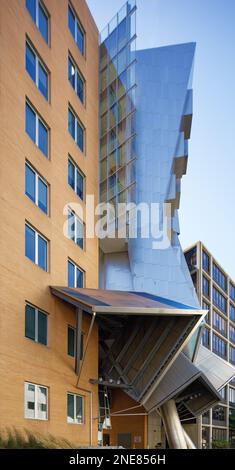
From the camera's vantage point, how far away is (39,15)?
2716 centimetres

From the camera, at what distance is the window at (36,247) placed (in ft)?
78.8

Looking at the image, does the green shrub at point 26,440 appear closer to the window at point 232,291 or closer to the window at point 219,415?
the window at point 219,415

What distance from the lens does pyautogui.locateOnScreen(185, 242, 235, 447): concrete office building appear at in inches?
3477

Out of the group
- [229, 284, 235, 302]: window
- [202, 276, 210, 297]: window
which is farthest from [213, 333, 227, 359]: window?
[229, 284, 235, 302]: window

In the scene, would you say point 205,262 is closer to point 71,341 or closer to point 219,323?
point 219,323

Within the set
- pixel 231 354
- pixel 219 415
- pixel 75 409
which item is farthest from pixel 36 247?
pixel 231 354

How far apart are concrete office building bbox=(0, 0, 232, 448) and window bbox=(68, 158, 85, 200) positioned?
135mm

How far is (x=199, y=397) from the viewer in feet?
150

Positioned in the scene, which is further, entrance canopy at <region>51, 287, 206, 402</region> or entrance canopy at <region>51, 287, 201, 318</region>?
entrance canopy at <region>51, 287, 206, 402</region>

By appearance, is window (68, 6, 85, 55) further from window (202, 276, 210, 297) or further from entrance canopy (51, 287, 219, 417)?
window (202, 276, 210, 297)

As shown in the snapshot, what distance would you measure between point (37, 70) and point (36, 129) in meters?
2.73
